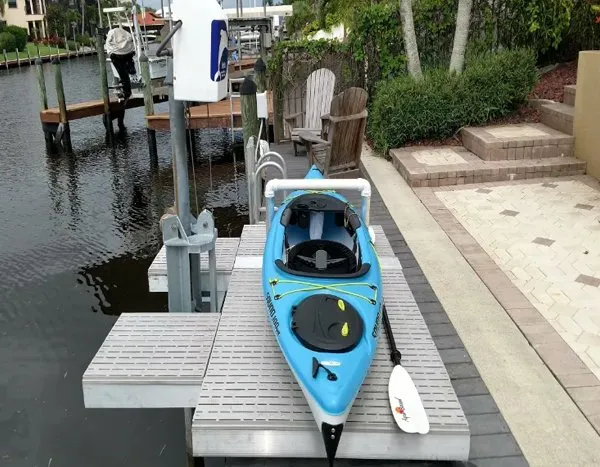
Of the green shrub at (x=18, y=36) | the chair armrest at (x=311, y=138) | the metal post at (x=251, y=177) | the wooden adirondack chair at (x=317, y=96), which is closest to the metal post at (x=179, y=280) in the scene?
the metal post at (x=251, y=177)

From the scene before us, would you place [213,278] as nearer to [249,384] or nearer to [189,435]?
[189,435]

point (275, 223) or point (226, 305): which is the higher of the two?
point (275, 223)

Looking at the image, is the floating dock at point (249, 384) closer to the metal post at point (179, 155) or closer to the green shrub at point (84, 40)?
the metal post at point (179, 155)

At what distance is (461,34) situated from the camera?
366 inches

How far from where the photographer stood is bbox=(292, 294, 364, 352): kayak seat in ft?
9.73

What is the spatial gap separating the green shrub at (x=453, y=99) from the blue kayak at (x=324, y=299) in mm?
4831

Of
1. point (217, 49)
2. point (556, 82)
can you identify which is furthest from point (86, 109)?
point (217, 49)

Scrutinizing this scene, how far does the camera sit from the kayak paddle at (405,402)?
9.44 ft

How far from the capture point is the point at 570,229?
234 inches

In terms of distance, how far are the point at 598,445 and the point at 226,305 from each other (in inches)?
90.9

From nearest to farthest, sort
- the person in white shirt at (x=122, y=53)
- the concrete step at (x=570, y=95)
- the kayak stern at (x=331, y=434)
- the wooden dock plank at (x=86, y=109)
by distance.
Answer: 1. the kayak stern at (x=331, y=434)
2. the concrete step at (x=570, y=95)
3. the wooden dock plank at (x=86, y=109)
4. the person in white shirt at (x=122, y=53)

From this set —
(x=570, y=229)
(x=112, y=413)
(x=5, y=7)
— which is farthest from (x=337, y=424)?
(x=5, y=7)

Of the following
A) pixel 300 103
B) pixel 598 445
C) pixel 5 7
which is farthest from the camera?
pixel 5 7

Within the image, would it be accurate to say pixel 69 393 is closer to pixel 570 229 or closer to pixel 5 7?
pixel 570 229
